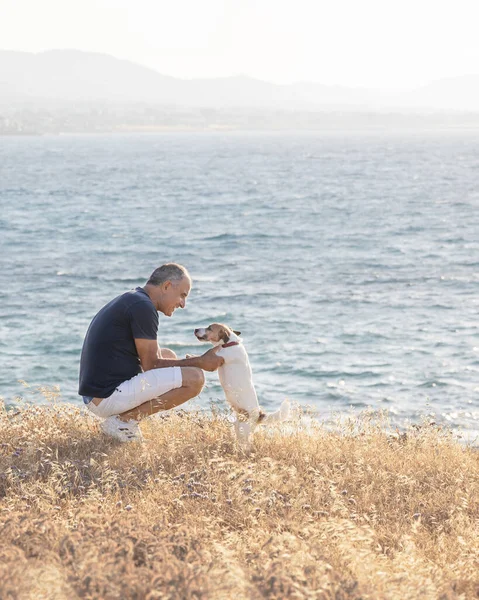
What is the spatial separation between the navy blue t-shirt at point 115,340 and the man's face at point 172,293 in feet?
0.51

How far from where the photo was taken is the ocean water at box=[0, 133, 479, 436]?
55.1 ft

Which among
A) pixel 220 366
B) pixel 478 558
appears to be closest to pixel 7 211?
pixel 220 366

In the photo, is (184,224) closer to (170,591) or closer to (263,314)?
(263,314)

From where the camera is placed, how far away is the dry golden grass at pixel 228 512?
12.7 feet

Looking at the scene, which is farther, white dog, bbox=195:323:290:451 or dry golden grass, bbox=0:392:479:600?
white dog, bbox=195:323:290:451

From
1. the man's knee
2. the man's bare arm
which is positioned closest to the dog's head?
the man's bare arm

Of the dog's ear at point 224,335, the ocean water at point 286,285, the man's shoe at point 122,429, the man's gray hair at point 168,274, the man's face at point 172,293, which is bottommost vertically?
the ocean water at point 286,285

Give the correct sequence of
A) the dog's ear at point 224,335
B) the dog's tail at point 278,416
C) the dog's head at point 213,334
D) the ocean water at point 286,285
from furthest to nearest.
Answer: the ocean water at point 286,285
the dog's tail at point 278,416
the dog's ear at point 224,335
the dog's head at point 213,334

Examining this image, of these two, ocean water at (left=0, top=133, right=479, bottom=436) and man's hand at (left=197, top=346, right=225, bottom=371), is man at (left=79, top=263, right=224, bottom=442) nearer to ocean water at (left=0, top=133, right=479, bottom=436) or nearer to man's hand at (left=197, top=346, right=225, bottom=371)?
man's hand at (left=197, top=346, right=225, bottom=371)

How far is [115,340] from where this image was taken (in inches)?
281

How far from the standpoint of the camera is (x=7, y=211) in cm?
4775

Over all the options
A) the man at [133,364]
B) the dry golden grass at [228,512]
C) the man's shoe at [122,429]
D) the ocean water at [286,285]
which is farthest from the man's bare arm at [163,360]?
the ocean water at [286,285]

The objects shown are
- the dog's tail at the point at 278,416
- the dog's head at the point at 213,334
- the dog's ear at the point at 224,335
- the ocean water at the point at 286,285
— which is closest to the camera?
the dog's head at the point at 213,334

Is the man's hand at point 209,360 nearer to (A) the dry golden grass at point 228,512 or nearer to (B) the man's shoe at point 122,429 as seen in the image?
(A) the dry golden grass at point 228,512
